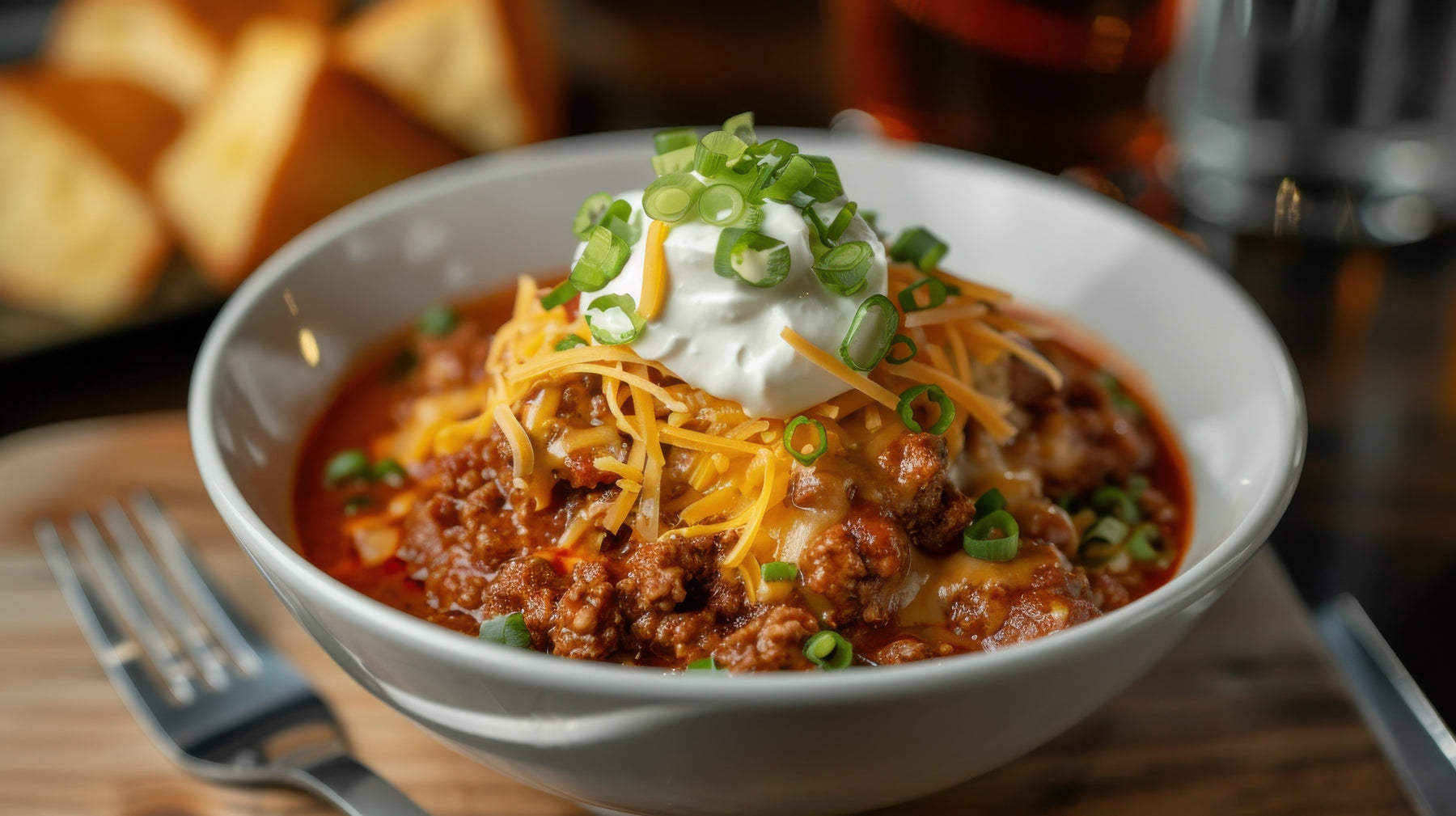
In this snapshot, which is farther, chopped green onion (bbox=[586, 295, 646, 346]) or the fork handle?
the fork handle

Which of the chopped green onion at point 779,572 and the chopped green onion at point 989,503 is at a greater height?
the chopped green onion at point 779,572

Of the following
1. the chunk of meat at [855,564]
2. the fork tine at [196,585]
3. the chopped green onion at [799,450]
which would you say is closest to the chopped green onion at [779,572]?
the chunk of meat at [855,564]

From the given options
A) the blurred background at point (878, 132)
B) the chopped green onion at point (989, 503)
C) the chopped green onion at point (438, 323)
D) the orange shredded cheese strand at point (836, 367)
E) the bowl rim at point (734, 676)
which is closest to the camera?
the bowl rim at point (734, 676)

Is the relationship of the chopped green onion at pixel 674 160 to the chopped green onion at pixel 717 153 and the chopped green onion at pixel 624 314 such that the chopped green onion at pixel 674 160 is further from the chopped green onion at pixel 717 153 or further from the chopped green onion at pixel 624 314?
the chopped green onion at pixel 624 314

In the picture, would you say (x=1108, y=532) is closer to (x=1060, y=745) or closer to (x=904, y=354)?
(x=1060, y=745)

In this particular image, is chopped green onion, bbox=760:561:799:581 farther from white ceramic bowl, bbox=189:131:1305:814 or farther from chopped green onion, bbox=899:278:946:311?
chopped green onion, bbox=899:278:946:311

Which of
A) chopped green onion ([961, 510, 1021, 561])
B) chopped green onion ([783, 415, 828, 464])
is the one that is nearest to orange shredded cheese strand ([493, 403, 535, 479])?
chopped green onion ([783, 415, 828, 464])
